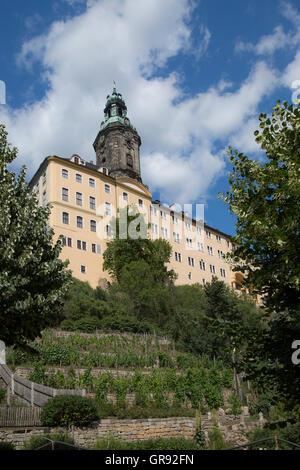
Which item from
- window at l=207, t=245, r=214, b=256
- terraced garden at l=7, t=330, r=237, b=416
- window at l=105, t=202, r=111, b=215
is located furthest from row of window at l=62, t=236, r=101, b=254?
window at l=207, t=245, r=214, b=256

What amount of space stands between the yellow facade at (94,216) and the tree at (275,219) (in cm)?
3840

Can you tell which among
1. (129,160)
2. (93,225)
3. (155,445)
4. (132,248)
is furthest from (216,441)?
(129,160)

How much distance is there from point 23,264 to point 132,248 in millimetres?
37368

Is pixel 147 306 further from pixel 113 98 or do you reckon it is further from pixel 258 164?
pixel 113 98

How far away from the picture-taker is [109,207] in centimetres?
5347

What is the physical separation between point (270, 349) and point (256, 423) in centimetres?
1596

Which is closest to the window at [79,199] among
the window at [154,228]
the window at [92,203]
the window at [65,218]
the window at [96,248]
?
the window at [92,203]

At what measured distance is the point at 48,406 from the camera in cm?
1612

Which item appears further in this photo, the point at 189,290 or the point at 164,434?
the point at 189,290

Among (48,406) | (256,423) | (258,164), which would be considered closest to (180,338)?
(256,423)

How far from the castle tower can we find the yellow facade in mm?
5660

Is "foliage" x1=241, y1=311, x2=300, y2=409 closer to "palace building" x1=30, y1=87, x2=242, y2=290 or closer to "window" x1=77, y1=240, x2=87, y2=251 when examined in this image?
"palace building" x1=30, y1=87, x2=242, y2=290

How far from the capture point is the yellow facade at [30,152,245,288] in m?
47.2

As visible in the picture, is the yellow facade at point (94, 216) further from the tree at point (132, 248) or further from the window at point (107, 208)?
the tree at point (132, 248)
